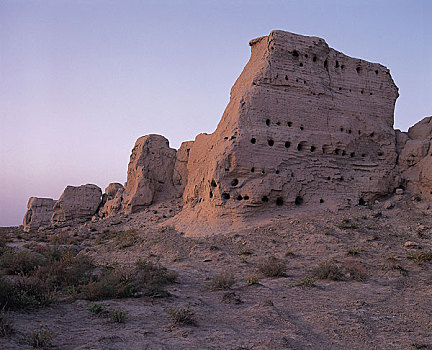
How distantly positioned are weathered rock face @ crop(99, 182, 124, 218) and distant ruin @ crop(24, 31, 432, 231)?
7501 mm

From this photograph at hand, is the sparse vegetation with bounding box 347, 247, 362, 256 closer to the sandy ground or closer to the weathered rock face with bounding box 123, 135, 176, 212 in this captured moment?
the sandy ground

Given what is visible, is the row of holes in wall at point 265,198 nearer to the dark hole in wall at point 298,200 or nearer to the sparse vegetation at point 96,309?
the dark hole in wall at point 298,200

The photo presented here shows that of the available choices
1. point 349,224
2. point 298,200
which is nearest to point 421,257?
point 349,224

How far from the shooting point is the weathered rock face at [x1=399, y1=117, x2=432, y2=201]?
15.4 metres

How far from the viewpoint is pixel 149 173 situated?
23672 mm

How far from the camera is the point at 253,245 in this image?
12336mm

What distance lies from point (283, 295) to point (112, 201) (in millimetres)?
18814

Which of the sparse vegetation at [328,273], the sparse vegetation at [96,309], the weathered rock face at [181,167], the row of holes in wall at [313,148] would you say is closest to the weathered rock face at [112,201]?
the weathered rock face at [181,167]

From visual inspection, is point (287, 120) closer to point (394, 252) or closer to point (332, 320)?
point (394, 252)

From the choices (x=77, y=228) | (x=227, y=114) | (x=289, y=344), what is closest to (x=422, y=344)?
(x=289, y=344)

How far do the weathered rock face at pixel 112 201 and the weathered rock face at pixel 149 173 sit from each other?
22.9 inches

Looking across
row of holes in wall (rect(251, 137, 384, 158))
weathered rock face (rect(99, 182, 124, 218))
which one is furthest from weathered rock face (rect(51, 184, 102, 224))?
row of holes in wall (rect(251, 137, 384, 158))

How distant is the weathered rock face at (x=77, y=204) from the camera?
25.2 meters

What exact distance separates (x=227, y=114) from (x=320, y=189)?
5645 millimetres
